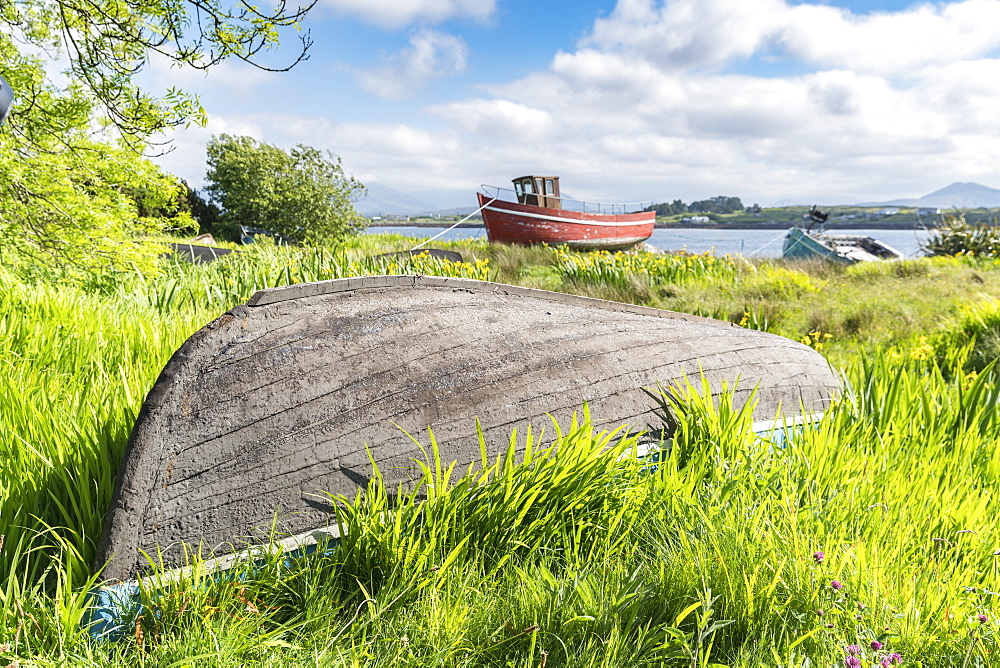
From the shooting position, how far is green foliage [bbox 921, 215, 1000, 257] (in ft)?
49.8

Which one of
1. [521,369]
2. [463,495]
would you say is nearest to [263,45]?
[521,369]

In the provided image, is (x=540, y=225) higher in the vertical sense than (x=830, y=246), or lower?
higher

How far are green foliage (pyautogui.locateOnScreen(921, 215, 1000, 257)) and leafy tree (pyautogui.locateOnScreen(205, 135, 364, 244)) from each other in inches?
769

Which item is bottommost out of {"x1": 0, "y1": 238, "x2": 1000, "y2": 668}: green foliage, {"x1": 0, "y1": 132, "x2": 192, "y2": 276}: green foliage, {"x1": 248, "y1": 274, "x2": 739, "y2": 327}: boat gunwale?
{"x1": 0, "y1": 238, "x2": 1000, "y2": 668}: green foliage

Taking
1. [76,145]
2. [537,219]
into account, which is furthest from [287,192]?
[76,145]

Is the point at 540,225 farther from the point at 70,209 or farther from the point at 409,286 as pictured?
the point at 409,286

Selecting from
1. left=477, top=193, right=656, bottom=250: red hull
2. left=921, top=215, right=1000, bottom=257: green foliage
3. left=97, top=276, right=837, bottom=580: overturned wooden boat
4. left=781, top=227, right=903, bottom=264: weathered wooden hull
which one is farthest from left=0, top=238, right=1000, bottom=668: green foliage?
left=781, top=227, right=903, bottom=264: weathered wooden hull

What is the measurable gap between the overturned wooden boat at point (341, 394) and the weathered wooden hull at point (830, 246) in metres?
20.7

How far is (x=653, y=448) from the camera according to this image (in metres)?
2.29

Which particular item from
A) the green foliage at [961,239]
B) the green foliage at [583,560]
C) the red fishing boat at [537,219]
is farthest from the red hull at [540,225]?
the green foliage at [583,560]

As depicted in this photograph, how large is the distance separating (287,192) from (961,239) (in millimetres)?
22246

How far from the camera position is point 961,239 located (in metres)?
16.3

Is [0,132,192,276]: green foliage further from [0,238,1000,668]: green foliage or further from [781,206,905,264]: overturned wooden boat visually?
[781,206,905,264]: overturned wooden boat

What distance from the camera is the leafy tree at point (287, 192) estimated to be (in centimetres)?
2292
